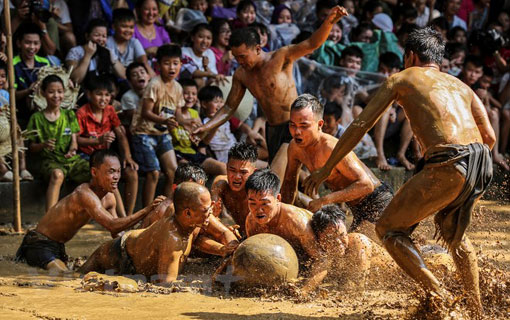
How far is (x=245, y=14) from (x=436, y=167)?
611cm

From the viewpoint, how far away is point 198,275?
20.8 feet

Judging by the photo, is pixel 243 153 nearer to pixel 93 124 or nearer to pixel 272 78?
pixel 272 78

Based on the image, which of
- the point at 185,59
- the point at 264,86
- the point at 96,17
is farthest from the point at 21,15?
the point at 264,86

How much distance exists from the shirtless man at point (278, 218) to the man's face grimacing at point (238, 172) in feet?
2.63

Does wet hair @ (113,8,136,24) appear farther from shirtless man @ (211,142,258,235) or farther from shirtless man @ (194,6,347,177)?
shirtless man @ (211,142,258,235)

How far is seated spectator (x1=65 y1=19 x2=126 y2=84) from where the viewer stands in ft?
29.4

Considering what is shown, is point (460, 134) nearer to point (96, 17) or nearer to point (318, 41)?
point (318, 41)

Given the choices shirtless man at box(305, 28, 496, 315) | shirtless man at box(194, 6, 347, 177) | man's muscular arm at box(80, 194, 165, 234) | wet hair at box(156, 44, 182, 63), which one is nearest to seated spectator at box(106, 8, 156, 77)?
wet hair at box(156, 44, 182, 63)

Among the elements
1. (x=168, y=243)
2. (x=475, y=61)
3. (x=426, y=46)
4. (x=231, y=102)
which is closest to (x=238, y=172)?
(x=168, y=243)

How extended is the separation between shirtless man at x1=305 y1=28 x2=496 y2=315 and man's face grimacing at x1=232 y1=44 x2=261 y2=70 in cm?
282

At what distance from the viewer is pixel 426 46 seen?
16.7 ft

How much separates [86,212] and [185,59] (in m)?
3.46

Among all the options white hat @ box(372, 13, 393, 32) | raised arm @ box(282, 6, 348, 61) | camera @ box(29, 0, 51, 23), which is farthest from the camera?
white hat @ box(372, 13, 393, 32)

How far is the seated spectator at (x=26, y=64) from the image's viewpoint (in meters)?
8.72
